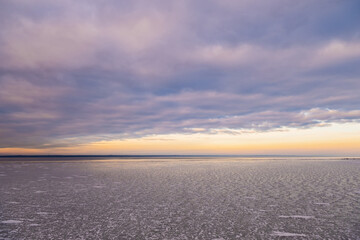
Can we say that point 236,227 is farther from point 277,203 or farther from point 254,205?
point 277,203

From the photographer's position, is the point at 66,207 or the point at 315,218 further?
the point at 66,207

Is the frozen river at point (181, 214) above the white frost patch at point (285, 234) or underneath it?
above

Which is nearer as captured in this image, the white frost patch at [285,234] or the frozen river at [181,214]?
the white frost patch at [285,234]

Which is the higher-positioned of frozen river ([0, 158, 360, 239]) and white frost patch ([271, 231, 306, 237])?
frozen river ([0, 158, 360, 239])

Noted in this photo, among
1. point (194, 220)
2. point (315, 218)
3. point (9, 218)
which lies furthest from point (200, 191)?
point (9, 218)

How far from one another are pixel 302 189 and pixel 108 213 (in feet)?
35.3

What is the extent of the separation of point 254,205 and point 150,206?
4273mm

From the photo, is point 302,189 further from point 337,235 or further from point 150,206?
point 150,206

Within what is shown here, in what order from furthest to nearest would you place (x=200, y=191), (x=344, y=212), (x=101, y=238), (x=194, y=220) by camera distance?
1. (x=200, y=191)
2. (x=344, y=212)
3. (x=194, y=220)
4. (x=101, y=238)

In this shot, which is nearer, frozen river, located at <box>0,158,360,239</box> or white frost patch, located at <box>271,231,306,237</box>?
white frost patch, located at <box>271,231,306,237</box>

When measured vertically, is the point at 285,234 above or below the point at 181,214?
below

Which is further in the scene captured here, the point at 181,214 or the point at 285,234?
the point at 181,214

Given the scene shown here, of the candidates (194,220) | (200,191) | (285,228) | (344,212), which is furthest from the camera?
(200,191)

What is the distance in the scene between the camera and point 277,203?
10586 mm
